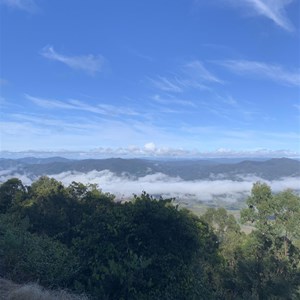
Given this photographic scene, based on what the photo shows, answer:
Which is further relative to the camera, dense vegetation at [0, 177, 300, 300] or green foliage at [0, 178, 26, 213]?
green foliage at [0, 178, 26, 213]

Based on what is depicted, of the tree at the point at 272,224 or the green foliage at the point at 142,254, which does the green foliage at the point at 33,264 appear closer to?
the green foliage at the point at 142,254

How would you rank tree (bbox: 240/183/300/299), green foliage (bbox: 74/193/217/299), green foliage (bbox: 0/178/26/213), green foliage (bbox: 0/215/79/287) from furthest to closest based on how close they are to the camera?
tree (bbox: 240/183/300/299)
green foliage (bbox: 0/178/26/213)
green foliage (bbox: 74/193/217/299)
green foliage (bbox: 0/215/79/287)

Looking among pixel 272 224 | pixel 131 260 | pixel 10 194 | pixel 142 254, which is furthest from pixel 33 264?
pixel 272 224

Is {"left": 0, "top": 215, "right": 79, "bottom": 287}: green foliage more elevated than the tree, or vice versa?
{"left": 0, "top": 215, "right": 79, "bottom": 287}: green foliage

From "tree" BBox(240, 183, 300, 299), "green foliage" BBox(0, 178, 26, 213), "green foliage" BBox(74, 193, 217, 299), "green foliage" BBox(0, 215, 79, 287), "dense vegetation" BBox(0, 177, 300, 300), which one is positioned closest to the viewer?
"green foliage" BBox(0, 215, 79, 287)

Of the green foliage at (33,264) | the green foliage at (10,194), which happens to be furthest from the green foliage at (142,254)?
the green foliage at (10,194)

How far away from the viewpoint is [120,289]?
957 cm

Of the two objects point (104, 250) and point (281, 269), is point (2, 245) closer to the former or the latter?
point (104, 250)

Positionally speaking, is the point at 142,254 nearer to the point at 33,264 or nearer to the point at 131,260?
the point at 131,260

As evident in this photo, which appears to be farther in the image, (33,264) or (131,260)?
(131,260)

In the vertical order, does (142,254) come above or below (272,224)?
above

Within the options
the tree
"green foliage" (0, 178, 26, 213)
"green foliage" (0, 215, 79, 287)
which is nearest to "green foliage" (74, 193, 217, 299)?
"green foliage" (0, 215, 79, 287)

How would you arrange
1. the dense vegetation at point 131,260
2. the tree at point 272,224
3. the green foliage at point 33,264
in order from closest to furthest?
the green foliage at point 33,264
the dense vegetation at point 131,260
the tree at point 272,224

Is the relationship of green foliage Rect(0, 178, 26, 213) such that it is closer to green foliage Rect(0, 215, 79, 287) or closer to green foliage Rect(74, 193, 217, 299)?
green foliage Rect(74, 193, 217, 299)
